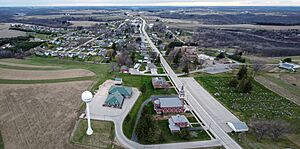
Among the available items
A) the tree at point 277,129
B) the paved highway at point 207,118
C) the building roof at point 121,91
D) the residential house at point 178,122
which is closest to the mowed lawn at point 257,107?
the tree at point 277,129

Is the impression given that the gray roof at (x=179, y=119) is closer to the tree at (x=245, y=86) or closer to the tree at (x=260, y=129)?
the tree at (x=260, y=129)

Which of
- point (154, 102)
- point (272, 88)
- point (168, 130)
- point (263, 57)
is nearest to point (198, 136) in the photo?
point (168, 130)

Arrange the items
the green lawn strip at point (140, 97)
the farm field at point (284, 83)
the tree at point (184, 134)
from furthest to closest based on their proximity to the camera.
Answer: the farm field at point (284, 83) → the green lawn strip at point (140, 97) → the tree at point (184, 134)

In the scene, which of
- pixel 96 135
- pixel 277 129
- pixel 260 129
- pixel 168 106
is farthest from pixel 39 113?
pixel 277 129

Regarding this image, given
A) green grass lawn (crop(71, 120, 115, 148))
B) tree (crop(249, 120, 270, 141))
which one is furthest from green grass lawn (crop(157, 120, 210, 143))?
green grass lawn (crop(71, 120, 115, 148))

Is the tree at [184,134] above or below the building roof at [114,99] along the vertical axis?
below

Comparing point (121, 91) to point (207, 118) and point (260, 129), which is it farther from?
point (260, 129)

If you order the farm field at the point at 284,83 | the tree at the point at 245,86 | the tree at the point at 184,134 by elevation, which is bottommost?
the tree at the point at 184,134

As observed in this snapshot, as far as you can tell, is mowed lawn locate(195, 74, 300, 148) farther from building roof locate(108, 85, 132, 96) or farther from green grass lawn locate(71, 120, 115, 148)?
green grass lawn locate(71, 120, 115, 148)

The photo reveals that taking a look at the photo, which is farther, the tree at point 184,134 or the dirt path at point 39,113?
the tree at point 184,134
